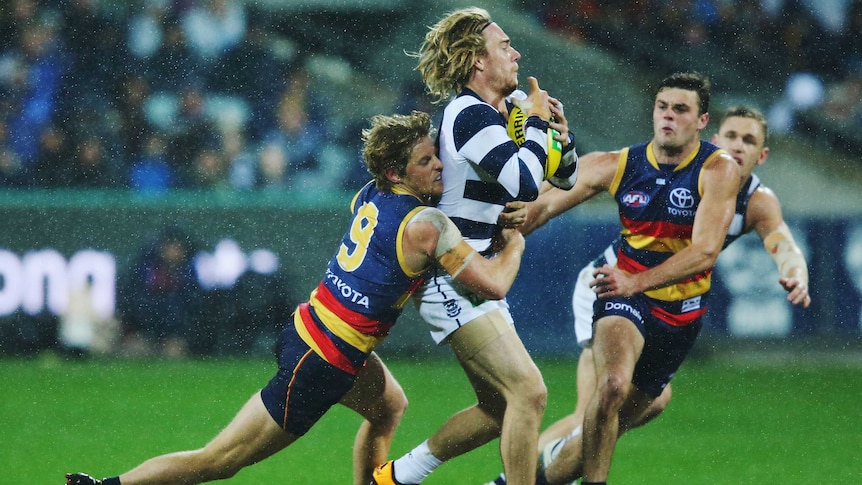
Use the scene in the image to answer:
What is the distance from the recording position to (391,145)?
5.16 m

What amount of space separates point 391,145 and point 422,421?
13.0 feet

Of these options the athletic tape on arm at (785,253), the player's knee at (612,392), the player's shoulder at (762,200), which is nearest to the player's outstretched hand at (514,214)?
the player's knee at (612,392)

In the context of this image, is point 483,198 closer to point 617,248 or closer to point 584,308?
point 617,248

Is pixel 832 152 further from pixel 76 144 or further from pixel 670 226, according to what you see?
pixel 670 226

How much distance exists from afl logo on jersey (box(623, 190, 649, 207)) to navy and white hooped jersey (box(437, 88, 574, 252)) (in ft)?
2.88

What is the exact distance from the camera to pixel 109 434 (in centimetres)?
808

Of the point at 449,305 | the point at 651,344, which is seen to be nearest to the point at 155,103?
the point at 651,344

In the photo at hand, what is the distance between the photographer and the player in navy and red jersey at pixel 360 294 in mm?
5105

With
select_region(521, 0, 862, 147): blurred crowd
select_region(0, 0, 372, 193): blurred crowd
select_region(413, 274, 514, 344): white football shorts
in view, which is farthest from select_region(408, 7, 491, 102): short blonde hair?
select_region(521, 0, 862, 147): blurred crowd

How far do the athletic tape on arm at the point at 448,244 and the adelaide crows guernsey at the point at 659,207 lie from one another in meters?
1.36

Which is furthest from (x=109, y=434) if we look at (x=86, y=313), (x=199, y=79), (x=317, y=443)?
(x=199, y=79)

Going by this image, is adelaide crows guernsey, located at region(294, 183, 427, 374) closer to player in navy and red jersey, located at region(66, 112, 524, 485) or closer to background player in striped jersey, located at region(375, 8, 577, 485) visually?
player in navy and red jersey, located at region(66, 112, 524, 485)

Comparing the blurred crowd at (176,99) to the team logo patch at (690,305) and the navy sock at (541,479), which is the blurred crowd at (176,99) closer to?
the team logo patch at (690,305)

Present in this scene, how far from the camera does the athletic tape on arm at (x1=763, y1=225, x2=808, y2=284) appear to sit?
21.4ft
